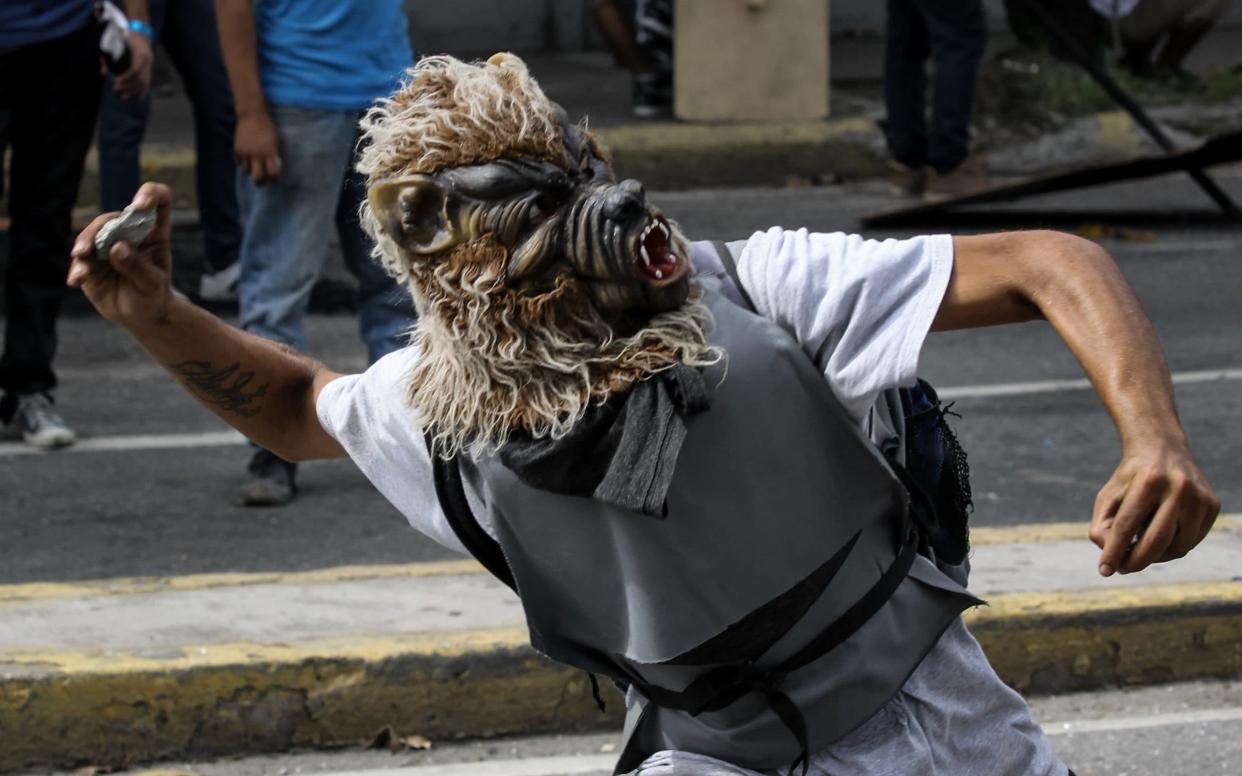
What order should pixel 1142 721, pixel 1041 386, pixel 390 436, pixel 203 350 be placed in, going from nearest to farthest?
pixel 390 436 → pixel 203 350 → pixel 1142 721 → pixel 1041 386

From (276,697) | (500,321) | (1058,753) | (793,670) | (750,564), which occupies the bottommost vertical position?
(1058,753)

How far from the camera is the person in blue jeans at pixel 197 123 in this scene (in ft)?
23.5

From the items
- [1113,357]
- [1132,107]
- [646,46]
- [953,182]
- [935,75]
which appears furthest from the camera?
[646,46]

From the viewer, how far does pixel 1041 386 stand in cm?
630

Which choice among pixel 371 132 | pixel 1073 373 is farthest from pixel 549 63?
pixel 371 132

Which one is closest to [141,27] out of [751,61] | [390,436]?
[390,436]

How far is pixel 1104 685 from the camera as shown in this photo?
3945 millimetres

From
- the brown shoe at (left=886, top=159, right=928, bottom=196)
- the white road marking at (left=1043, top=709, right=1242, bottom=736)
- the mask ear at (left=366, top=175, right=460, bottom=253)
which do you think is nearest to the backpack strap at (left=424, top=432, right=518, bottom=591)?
the mask ear at (left=366, top=175, right=460, bottom=253)

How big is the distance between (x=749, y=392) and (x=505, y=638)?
1822 millimetres

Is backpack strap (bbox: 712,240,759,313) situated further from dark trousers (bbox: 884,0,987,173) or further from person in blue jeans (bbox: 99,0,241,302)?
dark trousers (bbox: 884,0,987,173)

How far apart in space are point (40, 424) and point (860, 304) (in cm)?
425

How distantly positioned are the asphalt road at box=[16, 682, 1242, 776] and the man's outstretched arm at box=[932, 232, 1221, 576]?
1816 mm

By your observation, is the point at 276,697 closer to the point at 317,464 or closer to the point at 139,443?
the point at 317,464

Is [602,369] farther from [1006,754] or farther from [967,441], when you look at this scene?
[967,441]
